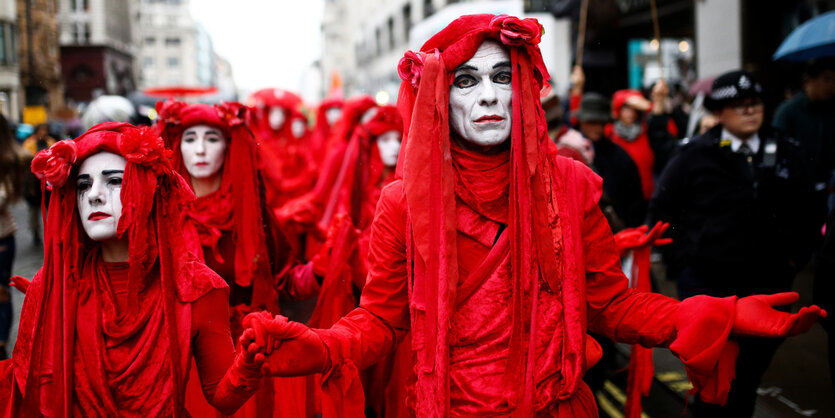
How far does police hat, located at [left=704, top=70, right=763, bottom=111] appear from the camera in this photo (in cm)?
374

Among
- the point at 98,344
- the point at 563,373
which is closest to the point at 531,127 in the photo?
the point at 563,373

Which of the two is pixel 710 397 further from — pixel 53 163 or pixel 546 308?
pixel 53 163

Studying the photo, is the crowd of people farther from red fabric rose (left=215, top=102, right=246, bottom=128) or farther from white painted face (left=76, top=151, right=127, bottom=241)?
red fabric rose (left=215, top=102, right=246, bottom=128)

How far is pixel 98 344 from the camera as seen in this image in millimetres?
2309

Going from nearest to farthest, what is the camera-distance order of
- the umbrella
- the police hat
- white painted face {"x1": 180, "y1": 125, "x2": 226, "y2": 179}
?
white painted face {"x1": 180, "y1": 125, "x2": 226, "y2": 179}, the police hat, the umbrella

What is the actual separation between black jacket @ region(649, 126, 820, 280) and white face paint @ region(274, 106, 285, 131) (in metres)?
7.17

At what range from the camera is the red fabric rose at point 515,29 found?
6.86 ft

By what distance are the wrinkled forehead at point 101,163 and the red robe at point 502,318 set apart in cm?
92

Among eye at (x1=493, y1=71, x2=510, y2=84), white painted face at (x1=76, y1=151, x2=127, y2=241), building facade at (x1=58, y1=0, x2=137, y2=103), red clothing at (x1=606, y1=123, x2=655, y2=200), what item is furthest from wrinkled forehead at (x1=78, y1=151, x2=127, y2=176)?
building facade at (x1=58, y1=0, x2=137, y2=103)

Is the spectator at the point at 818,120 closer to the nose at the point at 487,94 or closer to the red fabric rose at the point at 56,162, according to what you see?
the nose at the point at 487,94

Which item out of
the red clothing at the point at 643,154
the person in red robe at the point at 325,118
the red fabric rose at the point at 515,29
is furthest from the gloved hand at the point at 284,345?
the person in red robe at the point at 325,118

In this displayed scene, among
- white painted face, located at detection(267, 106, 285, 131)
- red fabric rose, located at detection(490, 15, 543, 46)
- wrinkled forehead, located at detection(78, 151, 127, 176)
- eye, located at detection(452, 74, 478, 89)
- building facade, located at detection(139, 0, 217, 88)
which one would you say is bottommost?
wrinkled forehead, located at detection(78, 151, 127, 176)

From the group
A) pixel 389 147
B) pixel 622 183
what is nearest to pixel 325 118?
pixel 389 147

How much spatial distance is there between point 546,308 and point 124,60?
144ft
